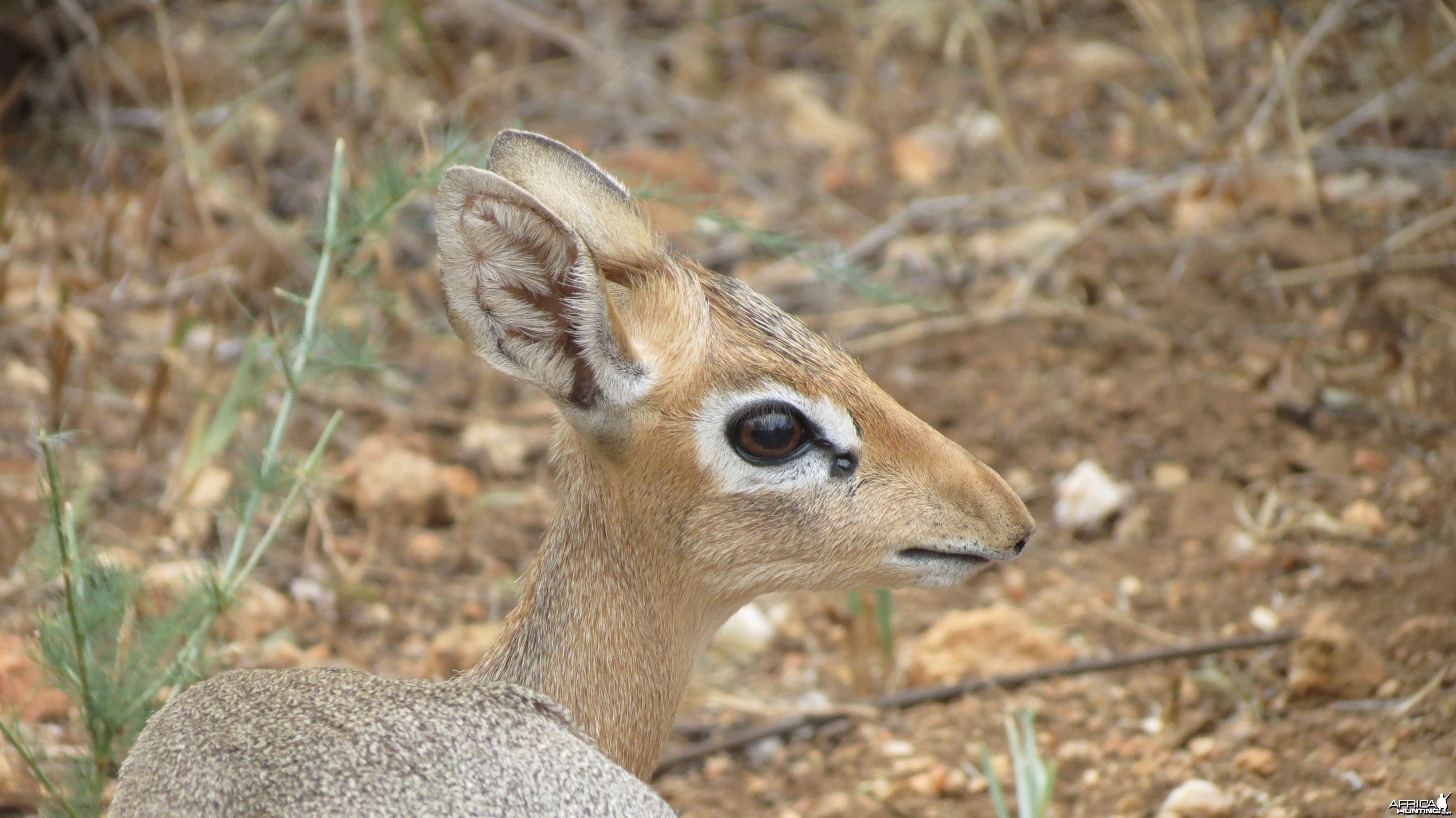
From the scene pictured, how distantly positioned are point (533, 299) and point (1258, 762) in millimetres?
1921

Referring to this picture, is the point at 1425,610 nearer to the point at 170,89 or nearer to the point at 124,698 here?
the point at 124,698

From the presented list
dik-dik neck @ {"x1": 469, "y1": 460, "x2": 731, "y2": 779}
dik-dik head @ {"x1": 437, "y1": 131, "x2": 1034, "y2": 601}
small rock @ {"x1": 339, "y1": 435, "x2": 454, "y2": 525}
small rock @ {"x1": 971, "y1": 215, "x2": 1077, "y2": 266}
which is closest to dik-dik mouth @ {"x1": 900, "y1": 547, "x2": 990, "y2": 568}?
dik-dik head @ {"x1": 437, "y1": 131, "x2": 1034, "y2": 601}

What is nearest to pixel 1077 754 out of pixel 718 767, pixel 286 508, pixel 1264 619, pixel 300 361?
pixel 1264 619

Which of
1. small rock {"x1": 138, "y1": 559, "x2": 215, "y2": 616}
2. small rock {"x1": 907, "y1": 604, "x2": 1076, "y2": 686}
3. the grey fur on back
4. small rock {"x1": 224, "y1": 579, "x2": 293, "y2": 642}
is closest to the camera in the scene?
the grey fur on back

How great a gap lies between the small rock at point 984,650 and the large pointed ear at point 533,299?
5.33ft

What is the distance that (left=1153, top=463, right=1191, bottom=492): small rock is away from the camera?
4480 millimetres

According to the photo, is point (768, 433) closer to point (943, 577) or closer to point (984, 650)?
point (943, 577)

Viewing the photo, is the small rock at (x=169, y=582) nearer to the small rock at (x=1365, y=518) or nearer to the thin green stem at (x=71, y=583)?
the thin green stem at (x=71, y=583)

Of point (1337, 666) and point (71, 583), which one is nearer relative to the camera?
point (71, 583)

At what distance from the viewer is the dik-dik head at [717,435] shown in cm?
259

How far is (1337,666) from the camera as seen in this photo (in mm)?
3316

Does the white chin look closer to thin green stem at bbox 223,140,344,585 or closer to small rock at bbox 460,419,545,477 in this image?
thin green stem at bbox 223,140,344,585

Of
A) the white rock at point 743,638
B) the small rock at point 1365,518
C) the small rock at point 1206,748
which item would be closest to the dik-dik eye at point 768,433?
the small rock at point 1206,748

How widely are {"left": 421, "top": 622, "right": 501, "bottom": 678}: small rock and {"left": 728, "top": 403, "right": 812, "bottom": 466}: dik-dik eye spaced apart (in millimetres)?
1282
